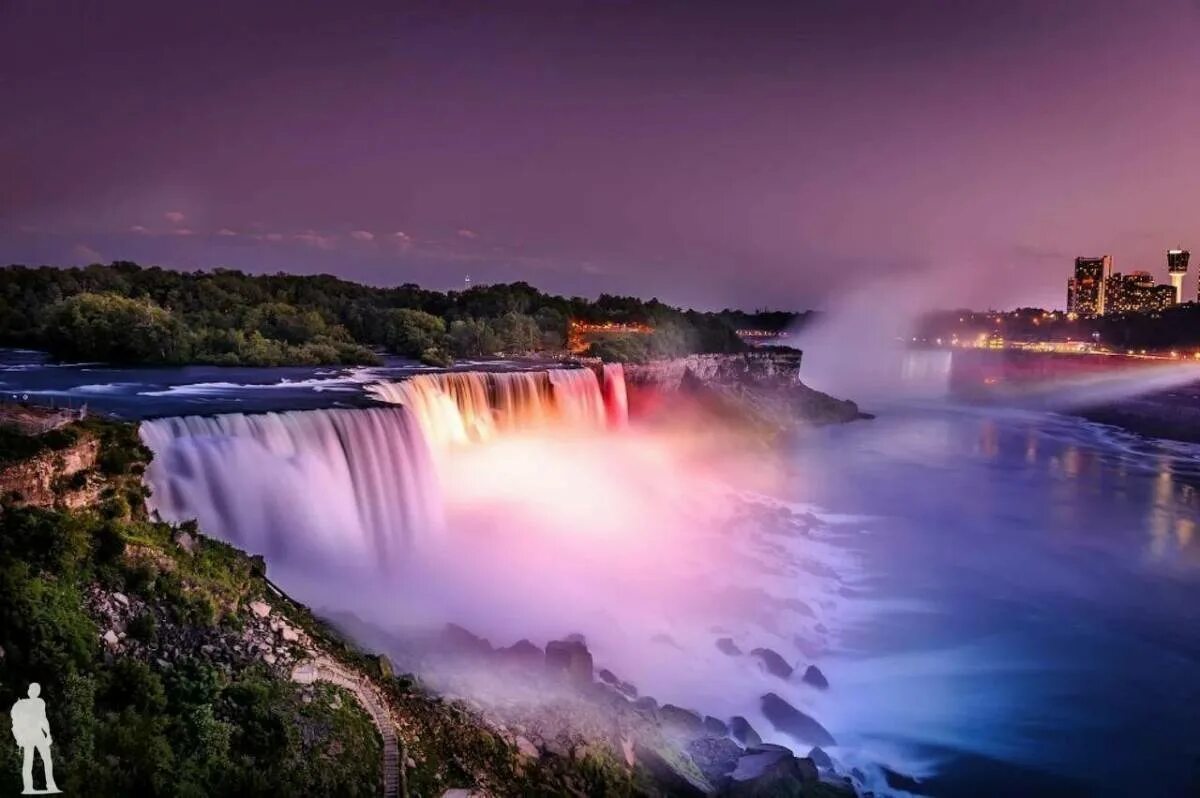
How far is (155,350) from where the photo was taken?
118ft

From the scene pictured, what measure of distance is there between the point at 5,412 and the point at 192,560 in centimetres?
381

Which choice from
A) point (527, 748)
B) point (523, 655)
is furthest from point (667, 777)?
point (523, 655)

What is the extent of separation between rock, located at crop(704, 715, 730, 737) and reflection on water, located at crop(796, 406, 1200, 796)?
10.5ft

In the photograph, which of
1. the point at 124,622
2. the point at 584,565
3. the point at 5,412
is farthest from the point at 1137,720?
the point at 5,412

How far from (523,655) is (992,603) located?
595 inches

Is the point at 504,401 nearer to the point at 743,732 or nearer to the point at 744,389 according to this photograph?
the point at 743,732

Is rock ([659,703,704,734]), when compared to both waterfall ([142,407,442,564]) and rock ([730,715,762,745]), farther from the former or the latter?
waterfall ([142,407,442,564])

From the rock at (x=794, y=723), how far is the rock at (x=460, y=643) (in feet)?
17.7

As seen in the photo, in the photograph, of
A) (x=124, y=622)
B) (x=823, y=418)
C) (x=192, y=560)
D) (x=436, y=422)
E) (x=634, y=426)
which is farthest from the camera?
(x=823, y=418)

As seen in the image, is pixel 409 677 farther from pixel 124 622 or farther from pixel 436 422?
pixel 436 422

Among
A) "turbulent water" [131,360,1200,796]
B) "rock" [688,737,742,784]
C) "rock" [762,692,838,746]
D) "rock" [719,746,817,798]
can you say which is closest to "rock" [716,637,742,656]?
"turbulent water" [131,360,1200,796]

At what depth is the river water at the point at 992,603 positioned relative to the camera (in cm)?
1552

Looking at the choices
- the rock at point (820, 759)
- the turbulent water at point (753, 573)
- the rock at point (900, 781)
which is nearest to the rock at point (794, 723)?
the turbulent water at point (753, 573)

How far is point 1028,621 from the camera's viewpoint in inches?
866
